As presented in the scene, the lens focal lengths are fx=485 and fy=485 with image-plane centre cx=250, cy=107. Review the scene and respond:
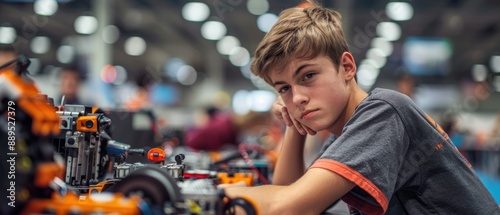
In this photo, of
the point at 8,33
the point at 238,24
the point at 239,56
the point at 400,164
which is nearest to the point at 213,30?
the point at 238,24

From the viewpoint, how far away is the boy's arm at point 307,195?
107 cm

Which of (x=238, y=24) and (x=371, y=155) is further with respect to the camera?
(x=238, y=24)

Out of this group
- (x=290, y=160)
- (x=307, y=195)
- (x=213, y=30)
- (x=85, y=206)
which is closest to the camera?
(x=85, y=206)

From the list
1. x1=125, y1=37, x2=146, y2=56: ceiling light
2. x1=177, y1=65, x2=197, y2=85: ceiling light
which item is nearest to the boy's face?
x1=125, y1=37, x2=146, y2=56: ceiling light

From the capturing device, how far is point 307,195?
1.07m

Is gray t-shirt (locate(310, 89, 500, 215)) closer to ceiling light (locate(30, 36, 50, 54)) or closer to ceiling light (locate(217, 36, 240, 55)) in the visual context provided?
ceiling light (locate(30, 36, 50, 54))

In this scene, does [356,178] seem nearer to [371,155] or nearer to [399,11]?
[371,155]

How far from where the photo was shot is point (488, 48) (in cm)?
1479

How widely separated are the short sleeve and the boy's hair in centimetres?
20

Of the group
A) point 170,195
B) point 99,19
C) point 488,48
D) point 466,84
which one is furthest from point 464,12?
point 170,195

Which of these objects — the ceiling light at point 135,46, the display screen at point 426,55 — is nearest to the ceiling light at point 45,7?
the display screen at point 426,55

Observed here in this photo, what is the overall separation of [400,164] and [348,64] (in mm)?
331

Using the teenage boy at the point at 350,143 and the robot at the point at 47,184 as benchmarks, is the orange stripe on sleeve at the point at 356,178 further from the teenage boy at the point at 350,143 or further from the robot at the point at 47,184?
the robot at the point at 47,184

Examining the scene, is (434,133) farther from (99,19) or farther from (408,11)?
(408,11)
